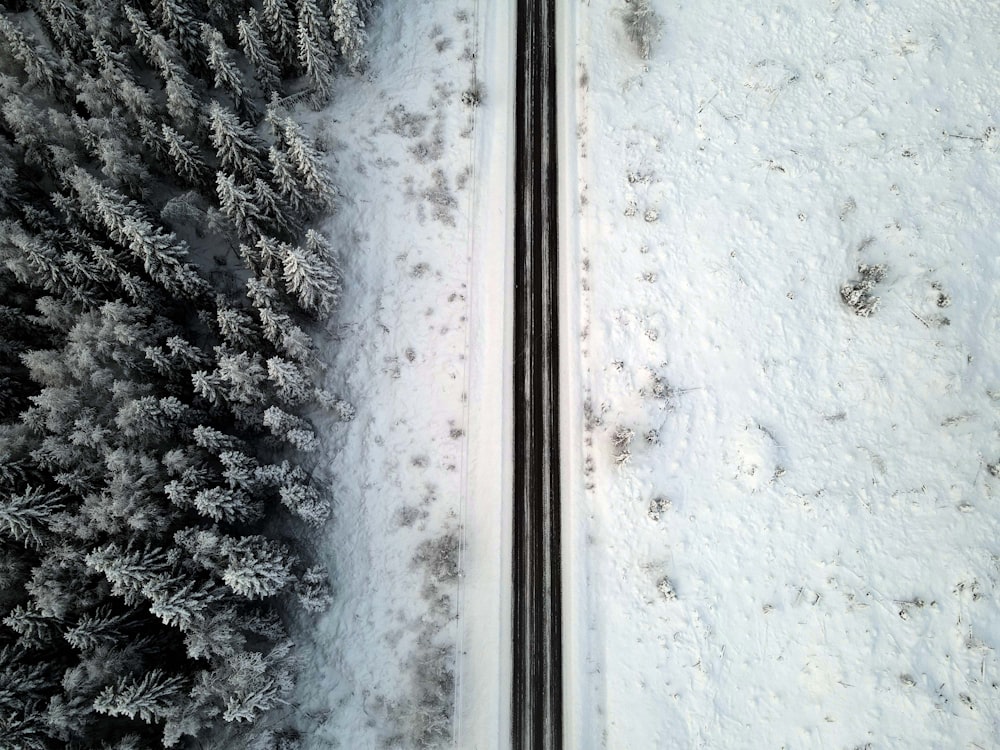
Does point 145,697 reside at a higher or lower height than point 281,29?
lower

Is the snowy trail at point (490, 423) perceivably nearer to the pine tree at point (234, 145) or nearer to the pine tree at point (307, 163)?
the pine tree at point (307, 163)

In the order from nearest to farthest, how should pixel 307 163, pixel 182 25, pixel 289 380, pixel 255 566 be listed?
pixel 255 566 → pixel 289 380 → pixel 307 163 → pixel 182 25

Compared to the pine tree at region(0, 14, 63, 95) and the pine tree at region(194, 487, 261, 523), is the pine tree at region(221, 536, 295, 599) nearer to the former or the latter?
the pine tree at region(194, 487, 261, 523)

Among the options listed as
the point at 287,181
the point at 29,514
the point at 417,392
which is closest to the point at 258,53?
the point at 287,181

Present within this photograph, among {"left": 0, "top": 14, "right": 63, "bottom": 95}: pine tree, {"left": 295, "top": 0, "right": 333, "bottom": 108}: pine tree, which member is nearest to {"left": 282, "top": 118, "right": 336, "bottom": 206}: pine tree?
{"left": 295, "top": 0, "right": 333, "bottom": 108}: pine tree

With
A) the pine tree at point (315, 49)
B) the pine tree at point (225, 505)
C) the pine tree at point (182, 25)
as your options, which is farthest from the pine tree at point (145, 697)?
the pine tree at point (182, 25)

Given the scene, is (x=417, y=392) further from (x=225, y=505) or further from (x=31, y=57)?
(x=31, y=57)
